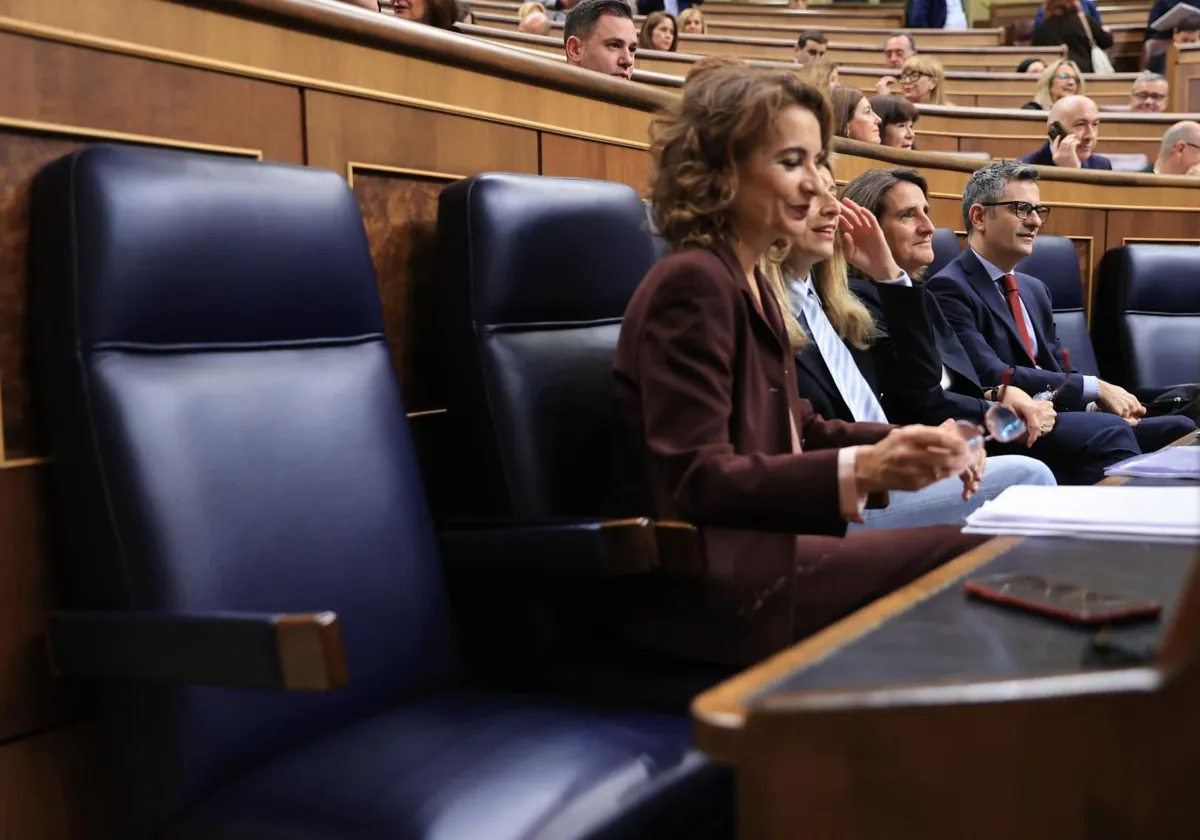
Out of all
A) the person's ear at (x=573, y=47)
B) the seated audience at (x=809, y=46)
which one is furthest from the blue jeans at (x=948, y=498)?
the seated audience at (x=809, y=46)

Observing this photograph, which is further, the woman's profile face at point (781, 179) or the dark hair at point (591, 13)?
the dark hair at point (591, 13)

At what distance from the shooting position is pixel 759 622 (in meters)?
0.68

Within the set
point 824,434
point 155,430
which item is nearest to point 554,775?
point 155,430

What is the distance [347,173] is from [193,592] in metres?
0.34

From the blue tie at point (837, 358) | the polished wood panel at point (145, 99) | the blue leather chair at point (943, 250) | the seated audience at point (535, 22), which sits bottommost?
the blue tie at point (837, 358)

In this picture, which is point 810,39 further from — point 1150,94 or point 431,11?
point 431,11

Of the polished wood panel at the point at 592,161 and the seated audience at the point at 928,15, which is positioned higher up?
the seated audience at the point at 928,15

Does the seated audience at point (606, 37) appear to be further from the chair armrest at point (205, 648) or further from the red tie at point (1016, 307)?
the chair armrest at point (205, 648)

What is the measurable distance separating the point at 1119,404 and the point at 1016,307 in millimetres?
181

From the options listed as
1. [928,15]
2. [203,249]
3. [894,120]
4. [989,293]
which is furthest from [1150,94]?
[203,249]

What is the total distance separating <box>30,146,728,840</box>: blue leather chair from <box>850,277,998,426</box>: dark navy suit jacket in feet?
2.05

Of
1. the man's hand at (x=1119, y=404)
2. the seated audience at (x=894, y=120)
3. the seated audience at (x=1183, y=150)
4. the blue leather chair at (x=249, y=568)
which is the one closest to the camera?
the blue leather chair at (x=249, y=568)

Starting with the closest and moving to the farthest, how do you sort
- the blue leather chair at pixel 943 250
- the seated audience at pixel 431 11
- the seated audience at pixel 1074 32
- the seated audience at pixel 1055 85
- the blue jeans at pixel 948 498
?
the blue jeans at pixel 948 498
the blue leather chair at pixel 943 250
the seated audience at pixel 431 11
the seated audience at pixel 1055 85
the seated audience at pixel 1074 32

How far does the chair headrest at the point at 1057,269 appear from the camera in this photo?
1757 mm
